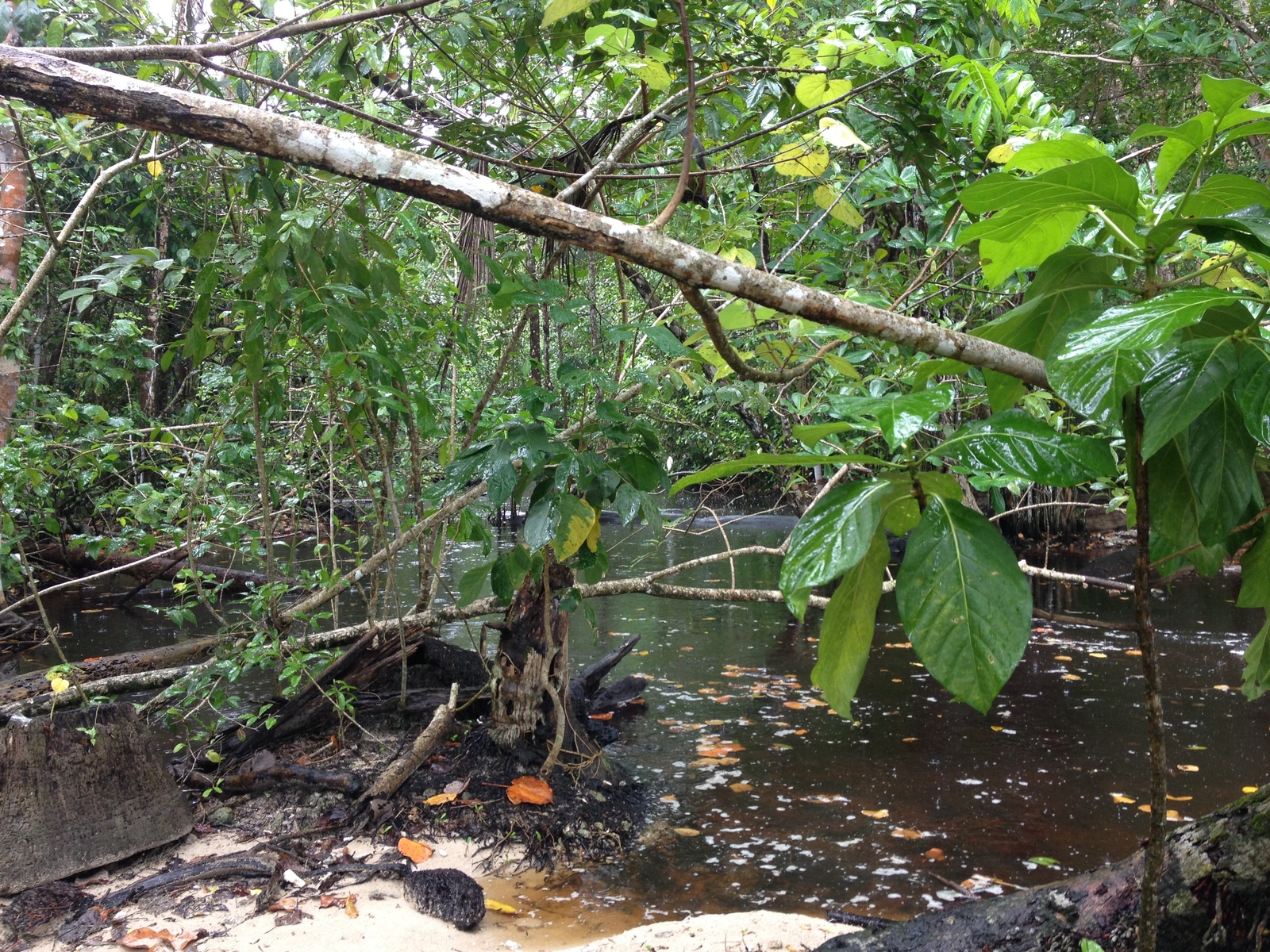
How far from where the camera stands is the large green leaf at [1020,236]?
97 centimetres

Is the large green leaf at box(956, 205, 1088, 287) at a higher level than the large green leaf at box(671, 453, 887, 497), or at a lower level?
higher

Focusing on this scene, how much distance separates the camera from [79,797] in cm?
298

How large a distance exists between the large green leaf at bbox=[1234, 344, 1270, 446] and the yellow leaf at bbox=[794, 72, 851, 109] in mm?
1673

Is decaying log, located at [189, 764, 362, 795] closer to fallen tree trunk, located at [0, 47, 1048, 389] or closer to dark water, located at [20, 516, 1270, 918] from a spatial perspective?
dark water, located at [20, 516, 1270, 918]

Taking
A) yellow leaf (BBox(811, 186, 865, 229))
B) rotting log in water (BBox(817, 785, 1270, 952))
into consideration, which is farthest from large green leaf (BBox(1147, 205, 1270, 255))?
yellow leaf (BBox(811, 186, 865, 229))

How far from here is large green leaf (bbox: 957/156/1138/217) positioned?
0.91 metres

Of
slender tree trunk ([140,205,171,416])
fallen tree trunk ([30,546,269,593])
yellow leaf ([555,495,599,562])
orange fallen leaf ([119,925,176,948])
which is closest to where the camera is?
yellow leaf ([555,495,599,562])

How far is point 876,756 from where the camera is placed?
4430 mm

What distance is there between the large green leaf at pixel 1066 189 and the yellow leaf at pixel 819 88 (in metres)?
1.49

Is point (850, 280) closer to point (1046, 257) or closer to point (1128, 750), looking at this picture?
point (1046, 257)

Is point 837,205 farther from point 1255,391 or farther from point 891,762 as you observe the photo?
point 891,762

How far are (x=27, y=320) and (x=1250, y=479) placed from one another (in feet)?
20.7

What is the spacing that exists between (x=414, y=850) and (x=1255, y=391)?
3.18 m

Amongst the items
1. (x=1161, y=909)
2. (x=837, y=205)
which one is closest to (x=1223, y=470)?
(x=1161, y=909)
